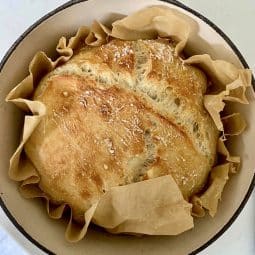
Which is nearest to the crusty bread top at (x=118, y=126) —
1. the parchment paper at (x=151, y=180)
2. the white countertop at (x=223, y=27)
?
the parchment paper at (x=151, y=180)

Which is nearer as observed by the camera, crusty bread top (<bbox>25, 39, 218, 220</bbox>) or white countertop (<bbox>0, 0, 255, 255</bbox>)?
crusty bread top (<bbox>25, 39, 218, 220</bbox>)

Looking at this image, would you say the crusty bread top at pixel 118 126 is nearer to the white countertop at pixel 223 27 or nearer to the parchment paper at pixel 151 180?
the parchment paper at pixel 151 180

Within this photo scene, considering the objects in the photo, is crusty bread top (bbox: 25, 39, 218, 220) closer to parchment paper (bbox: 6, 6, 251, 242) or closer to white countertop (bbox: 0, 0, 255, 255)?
parchment paper (bbox: 6, 6, 251, 242)

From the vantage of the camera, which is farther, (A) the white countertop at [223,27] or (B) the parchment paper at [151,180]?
(A) the white countertop at [223,27]

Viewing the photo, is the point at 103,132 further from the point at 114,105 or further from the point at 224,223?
the point at 224,223

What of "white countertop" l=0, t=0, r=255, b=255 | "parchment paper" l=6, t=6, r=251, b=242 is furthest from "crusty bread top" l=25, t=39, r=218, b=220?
"white countertop" l=0, t=0, r=255, b=255

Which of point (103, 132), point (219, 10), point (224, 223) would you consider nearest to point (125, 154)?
point (103, 132)
